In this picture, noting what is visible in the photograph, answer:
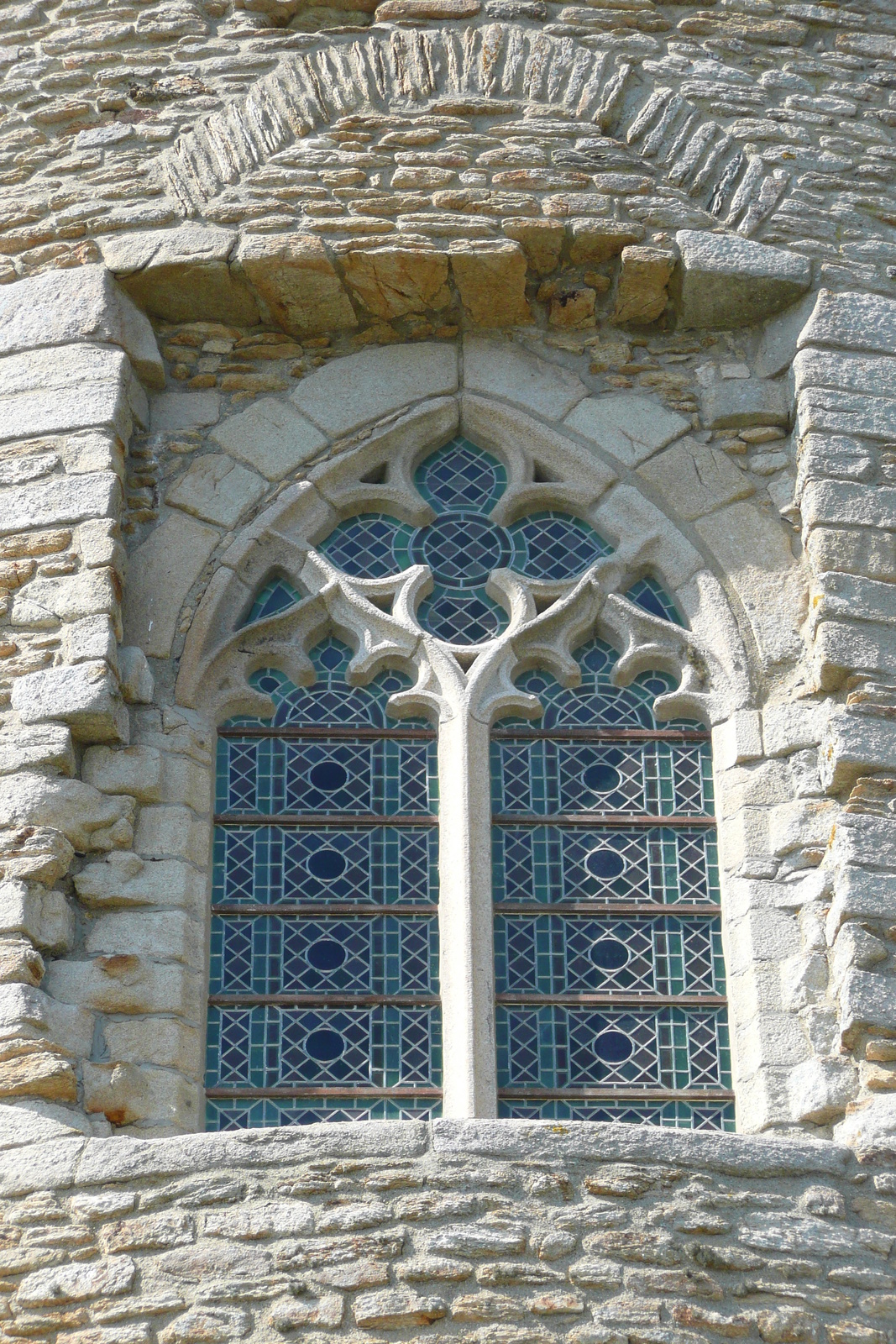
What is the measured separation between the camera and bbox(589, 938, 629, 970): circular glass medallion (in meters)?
6.81

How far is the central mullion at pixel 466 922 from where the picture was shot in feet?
21.3

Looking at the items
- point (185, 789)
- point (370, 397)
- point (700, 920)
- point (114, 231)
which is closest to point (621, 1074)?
point (700, 920)

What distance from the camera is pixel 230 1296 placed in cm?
575

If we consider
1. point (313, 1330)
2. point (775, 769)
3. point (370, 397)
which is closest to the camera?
point (313, 1330)

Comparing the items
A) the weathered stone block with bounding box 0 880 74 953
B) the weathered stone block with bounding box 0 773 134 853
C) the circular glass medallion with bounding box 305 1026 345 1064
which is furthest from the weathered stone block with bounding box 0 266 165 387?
the circular glass medallion with bounding box 305 1026 345 1064

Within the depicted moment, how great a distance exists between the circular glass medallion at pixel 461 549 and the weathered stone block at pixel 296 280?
0.78 m

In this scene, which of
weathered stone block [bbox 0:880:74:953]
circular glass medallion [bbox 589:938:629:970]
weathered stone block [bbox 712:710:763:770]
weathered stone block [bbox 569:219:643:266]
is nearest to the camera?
weathered stone block [bbox 0:880:74:953]

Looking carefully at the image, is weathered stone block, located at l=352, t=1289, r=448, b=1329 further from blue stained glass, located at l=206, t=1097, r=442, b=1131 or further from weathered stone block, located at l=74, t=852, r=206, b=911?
weathered stone block, located at l=74, t=852, r=206, b=911

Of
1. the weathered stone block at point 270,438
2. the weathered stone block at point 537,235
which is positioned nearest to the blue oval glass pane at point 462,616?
the weathered stone block at point 270,438

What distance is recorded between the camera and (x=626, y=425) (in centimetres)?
759

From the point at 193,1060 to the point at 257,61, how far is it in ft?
11.4

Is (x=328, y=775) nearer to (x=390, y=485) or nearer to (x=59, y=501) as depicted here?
(x=390, y=485)

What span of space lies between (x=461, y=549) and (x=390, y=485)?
32 cm

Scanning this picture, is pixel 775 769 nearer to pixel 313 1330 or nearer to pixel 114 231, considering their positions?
pixel 313 1330
